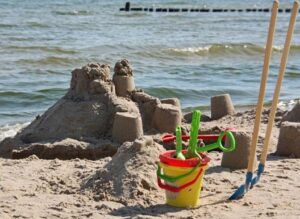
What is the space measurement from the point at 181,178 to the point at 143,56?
429 inches

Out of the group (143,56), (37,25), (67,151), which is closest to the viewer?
(67,151)

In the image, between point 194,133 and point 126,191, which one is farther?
point 126,191

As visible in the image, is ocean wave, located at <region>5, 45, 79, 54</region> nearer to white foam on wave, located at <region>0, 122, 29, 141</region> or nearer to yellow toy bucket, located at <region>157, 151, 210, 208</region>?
white foam on wave, located at <region>0, 122, 29, 141</region>

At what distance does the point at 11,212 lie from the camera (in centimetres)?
475

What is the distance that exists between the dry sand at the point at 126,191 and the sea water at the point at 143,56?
2905mm

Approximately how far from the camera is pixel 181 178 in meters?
4.88

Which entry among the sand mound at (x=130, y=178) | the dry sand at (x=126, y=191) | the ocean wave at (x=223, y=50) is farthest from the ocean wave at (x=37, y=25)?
the sand mound at (x=130, y=178)

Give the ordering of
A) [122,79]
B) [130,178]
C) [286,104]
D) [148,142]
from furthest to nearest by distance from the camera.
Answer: [286,104] < [122,79] < [148,142] < [130,178]

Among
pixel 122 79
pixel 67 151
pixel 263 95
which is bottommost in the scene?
pixel 67 151

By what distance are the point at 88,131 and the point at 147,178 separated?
6.22 ft

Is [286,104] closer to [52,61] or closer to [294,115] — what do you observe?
[294,115]

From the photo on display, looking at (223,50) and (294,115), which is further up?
(294,115)

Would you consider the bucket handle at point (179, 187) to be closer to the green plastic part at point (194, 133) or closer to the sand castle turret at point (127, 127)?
the green plastic part at point (194, 133)

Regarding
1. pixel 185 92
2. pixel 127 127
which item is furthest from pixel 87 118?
pixel 185 92
